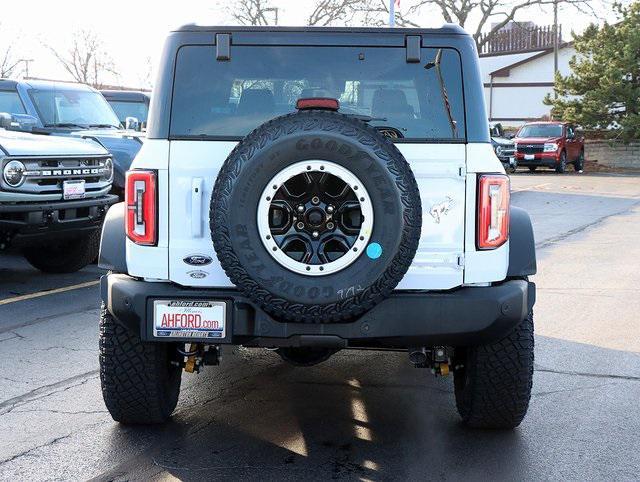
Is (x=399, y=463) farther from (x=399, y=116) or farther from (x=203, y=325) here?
(x=399, y=116)

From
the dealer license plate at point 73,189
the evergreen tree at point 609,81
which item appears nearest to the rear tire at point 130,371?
the dealer license plate at point 73,189

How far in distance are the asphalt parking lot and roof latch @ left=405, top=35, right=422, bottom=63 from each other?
5.95 feet

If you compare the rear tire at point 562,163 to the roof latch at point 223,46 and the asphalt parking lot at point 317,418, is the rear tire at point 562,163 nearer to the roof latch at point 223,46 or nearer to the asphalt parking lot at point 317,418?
the asphalt parking lot at point 317,418

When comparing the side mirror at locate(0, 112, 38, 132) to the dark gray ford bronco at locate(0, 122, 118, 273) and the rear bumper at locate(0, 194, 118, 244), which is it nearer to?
the dark gray ford bronco at locate(0, 122, 118, 273)

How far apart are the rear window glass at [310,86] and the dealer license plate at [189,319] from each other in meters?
0.79

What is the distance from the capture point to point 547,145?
31703 mm

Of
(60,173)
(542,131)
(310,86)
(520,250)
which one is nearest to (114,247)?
(310,86)

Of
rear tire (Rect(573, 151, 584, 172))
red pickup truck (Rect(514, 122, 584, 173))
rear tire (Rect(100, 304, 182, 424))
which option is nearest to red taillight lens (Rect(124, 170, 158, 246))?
rear tire (Rect(100, 304, 182, 424))

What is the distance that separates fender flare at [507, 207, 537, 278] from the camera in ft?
14.6

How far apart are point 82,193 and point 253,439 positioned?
→ 16.6ft

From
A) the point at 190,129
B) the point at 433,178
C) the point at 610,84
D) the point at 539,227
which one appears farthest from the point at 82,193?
the point at 610,84

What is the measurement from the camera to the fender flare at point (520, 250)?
4.44 meters

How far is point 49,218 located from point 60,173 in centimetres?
51

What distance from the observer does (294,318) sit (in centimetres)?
393
